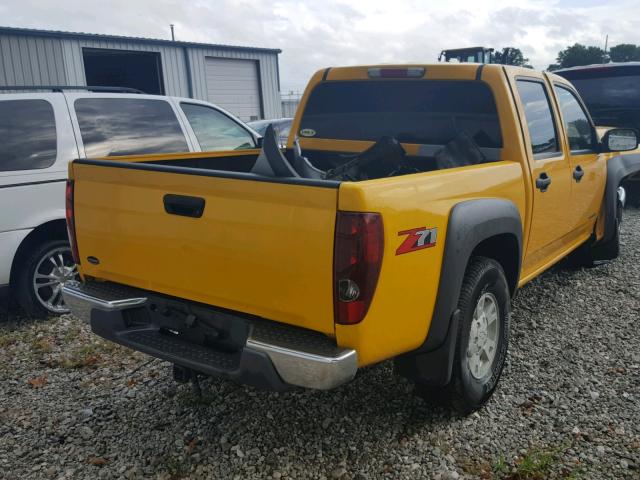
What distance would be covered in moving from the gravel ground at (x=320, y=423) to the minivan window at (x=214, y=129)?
2.46 m

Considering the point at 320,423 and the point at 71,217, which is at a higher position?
the point at 71,217

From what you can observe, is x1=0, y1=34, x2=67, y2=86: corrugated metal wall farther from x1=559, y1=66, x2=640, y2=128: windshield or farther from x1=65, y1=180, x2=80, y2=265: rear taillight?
x1=65, y1=180, x2=80, y2=265: rear taillight

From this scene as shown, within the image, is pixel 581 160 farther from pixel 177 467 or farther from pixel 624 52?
pixel 624 52

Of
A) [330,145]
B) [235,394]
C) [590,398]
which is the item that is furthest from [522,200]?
[235,394]

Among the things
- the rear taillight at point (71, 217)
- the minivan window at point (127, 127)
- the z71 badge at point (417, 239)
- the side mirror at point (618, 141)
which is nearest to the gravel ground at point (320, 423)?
the rear taillight at point (71, 217)

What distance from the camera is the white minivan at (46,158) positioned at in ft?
14.5

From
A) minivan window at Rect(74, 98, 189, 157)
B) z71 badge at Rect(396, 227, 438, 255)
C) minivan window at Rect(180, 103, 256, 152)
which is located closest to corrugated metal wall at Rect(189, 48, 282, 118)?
minivan window at Rect(180, 103, 256, 152)

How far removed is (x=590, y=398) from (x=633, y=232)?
4605 millimetres

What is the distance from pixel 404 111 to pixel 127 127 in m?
→ 2.66

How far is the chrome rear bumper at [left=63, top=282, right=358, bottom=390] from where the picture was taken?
2320 millimetres

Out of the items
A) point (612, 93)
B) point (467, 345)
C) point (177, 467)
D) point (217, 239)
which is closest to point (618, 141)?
point (467, 345)

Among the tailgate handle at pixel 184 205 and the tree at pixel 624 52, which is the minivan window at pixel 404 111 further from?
the tree at pixel 624 52

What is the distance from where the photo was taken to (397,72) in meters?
3.92

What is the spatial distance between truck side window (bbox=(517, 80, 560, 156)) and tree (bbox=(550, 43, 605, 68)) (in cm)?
4331
